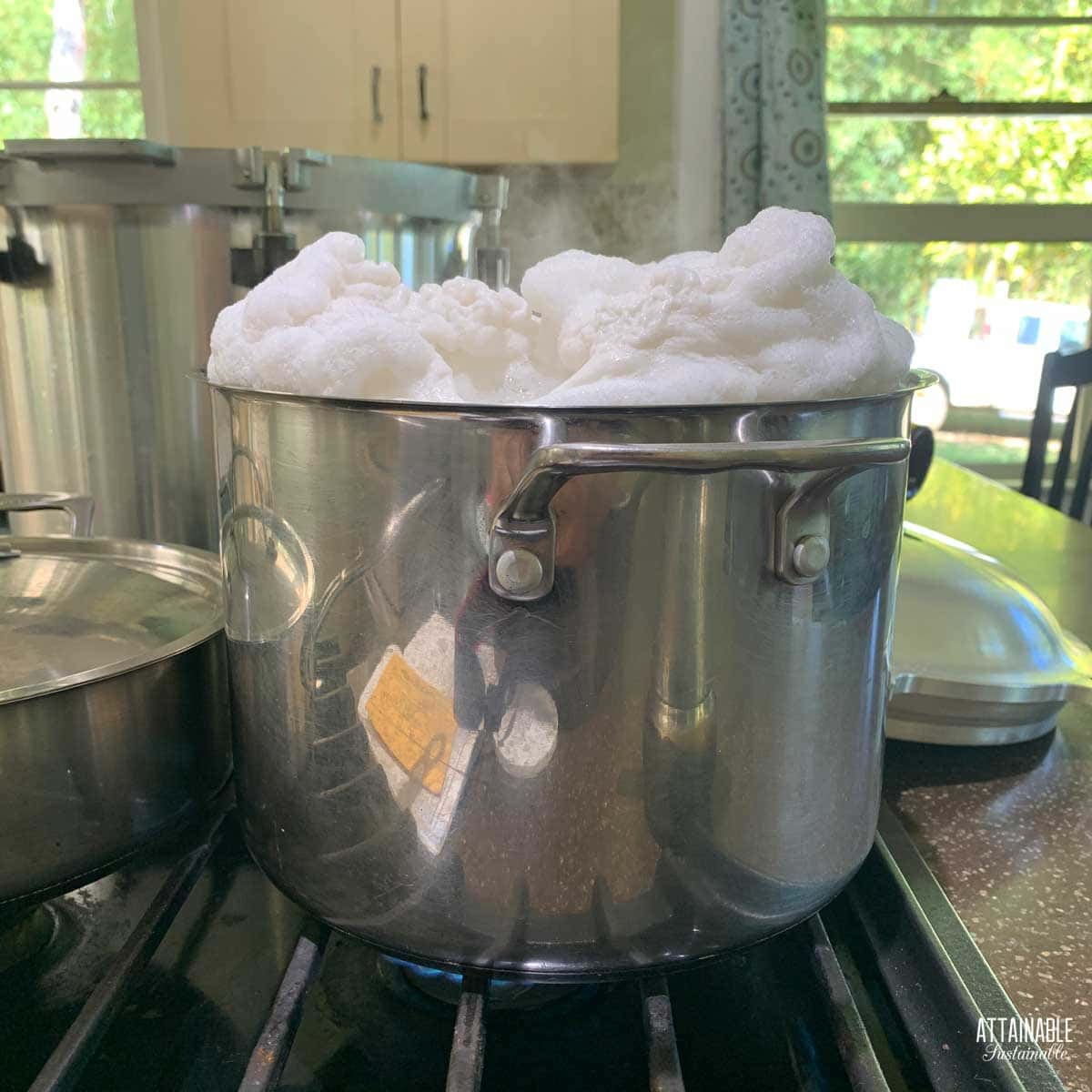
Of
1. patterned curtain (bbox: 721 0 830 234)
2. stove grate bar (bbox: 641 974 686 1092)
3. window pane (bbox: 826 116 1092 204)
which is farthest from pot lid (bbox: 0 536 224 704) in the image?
window pane (bbox: 826 116 1092 204)

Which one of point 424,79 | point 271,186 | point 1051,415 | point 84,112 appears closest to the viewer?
point 271,186

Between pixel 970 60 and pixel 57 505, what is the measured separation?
2.55 metres

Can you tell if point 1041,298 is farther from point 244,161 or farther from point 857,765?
point 857,765

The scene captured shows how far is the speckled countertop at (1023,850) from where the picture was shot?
0.39 m

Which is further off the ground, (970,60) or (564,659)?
(970,60)

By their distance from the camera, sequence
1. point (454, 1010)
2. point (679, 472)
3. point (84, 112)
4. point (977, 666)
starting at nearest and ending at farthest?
1. point (679, 472)
2. point (454, 1010)
3. point (977, 666)
4. point (84, 112)

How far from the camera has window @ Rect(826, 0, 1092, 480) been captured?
7.79ft

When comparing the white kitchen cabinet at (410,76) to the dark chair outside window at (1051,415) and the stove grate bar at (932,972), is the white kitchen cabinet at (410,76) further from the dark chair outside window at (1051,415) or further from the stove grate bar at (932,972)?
the stove grate bar at (932,972)

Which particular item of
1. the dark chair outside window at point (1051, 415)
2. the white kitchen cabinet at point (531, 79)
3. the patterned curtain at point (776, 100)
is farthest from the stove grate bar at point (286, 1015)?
the patterned curtain at point (776, 100)

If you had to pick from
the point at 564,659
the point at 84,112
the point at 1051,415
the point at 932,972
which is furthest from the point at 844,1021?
the point at 84,112

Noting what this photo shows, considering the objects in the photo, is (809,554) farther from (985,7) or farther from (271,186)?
(985,7)

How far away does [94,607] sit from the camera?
1.61 feet

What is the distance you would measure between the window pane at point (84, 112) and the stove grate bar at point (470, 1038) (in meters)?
2.53

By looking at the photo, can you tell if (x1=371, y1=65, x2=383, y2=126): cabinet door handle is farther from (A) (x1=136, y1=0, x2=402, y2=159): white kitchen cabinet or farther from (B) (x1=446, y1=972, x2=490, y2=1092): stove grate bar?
(B) (x1=446, y1=972, x2=490, y2=1092): stove grate bar
